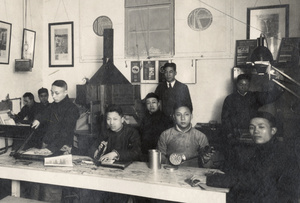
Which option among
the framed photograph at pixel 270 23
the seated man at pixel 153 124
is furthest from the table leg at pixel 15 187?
the framed photograph at pixel 270 23

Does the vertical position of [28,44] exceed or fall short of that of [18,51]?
it exceeds it

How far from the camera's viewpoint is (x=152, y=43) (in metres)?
4.75

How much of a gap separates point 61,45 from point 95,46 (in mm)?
710

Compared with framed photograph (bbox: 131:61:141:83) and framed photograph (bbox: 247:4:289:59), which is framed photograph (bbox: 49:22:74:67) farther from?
framed photograph (bbox: 247:4:289:59)

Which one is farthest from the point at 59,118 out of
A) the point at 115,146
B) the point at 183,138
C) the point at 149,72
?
the point at 149,72

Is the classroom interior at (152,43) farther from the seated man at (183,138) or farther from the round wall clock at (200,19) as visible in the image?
the seated man at (183,138)

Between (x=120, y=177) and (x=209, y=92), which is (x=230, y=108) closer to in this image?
(x=209, y=92)

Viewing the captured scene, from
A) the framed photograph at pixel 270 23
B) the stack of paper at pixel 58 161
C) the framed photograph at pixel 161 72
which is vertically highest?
the framed photograph at pixel 270 23

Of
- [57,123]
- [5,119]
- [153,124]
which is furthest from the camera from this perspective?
[5,119]

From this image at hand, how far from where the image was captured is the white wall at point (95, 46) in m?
4.30

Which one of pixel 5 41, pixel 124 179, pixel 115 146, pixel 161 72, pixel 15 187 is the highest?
pixel 5 41

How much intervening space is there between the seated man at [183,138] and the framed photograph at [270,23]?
6.74 feet

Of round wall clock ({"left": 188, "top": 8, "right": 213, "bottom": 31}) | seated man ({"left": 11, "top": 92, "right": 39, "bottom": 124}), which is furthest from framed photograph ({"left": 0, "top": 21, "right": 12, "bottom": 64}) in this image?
round wall clock ({"left": 188, "top": 8, "right": 213, "bottom": 31})

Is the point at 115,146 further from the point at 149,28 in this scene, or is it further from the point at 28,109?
the point at 149,28
